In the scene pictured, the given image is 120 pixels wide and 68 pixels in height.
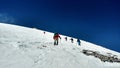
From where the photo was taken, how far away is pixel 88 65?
22250mm

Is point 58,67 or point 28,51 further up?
point 28,51

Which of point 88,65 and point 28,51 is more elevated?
point 28,51

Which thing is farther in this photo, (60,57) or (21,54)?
(60,57)

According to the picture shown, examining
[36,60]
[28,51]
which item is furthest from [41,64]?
[28,51]

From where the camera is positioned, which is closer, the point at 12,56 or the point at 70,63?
the point at 12,56

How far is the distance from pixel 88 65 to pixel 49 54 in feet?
15.7

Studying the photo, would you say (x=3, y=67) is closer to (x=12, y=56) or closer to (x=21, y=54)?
(x=12, y=56)

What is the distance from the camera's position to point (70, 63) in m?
21.3

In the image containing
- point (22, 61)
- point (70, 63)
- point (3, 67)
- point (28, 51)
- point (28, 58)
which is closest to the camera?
point (3, 67)

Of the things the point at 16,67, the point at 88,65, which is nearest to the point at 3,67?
the point at 16,67

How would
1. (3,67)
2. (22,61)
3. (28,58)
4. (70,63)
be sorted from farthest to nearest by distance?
(70,63)
(28,58)
(22,61)
(3,67)

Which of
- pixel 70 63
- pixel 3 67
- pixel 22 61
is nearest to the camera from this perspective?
pixel 3 67

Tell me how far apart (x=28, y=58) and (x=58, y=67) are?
3.28m

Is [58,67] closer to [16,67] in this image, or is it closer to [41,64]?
[41,64]
